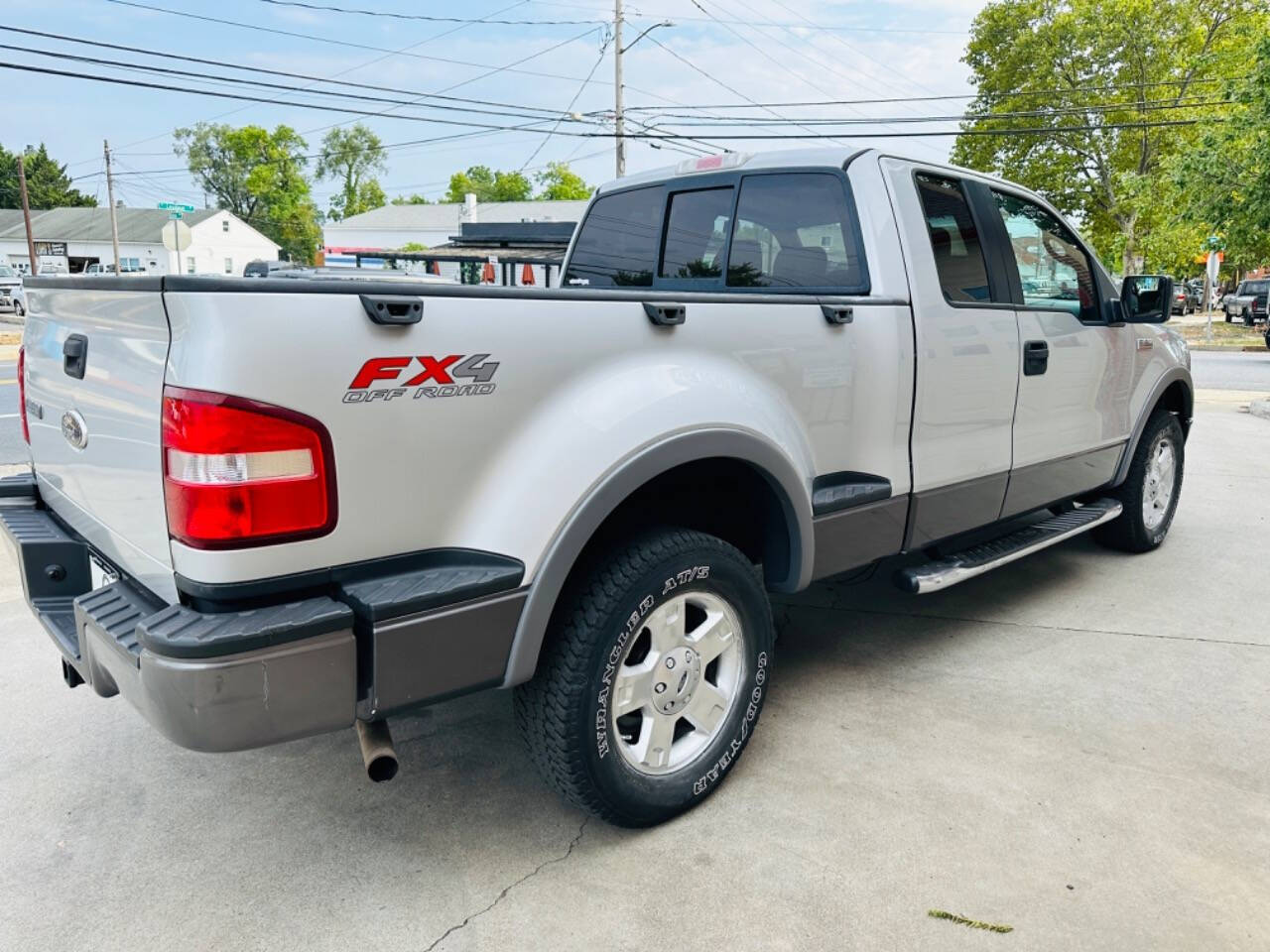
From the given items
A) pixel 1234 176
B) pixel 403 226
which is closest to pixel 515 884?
pixel 1234 176

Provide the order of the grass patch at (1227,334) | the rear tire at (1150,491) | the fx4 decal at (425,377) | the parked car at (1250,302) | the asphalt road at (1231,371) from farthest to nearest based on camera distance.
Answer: the parked car at (1250,302) → the grass patch at (1227,334) → the asphalt road at (1231,371) → the rear tire at (1150,491) → the fx4 decal at (425,377)

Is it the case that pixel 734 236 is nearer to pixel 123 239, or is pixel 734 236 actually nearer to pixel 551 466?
pixel 551 466

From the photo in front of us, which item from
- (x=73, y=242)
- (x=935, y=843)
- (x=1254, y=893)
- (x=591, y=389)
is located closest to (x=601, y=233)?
(x=591, y=389)

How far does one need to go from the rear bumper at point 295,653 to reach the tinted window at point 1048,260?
113 inches

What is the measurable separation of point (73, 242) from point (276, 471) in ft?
259

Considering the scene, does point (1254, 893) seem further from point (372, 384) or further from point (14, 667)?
point (14, 667)

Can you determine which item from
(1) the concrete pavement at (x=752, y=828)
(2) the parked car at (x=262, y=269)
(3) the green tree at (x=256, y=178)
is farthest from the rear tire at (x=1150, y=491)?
(3) the green tree at (x=256, y=178)

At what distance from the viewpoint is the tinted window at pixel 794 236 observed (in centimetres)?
341

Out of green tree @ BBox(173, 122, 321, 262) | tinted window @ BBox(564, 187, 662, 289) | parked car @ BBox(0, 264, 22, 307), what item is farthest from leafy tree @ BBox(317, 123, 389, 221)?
tinted window @ BBox(564, 187, 662, 289)

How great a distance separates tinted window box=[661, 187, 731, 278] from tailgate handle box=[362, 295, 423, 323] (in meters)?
2.05

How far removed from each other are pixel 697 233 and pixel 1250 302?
36813mm

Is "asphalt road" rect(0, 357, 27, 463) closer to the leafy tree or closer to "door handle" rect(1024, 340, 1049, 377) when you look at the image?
"door handle" rect(1024, 340, 1049, 377)

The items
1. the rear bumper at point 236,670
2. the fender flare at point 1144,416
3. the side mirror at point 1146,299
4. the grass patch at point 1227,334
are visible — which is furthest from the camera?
the grass patch at point 1227,334

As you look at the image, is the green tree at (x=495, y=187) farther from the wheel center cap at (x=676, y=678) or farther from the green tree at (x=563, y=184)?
the wheel center cap at (x=676, y=678)
